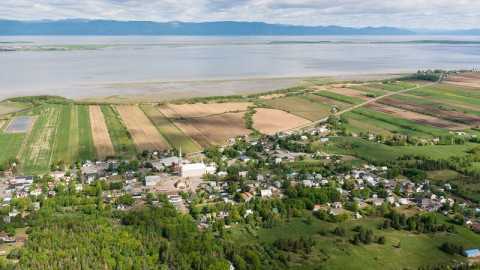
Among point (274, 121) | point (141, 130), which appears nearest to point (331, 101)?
point (274, 121)

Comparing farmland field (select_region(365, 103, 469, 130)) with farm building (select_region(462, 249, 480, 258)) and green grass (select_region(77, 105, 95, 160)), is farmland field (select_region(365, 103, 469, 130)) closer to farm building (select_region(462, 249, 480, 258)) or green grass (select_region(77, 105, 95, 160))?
farm building (select_region(462, 249, 480, 258))

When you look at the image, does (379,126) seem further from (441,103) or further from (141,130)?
(141,130)

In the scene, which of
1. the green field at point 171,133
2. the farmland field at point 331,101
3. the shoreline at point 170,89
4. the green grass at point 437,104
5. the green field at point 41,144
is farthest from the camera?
the shoreline at point 170,89

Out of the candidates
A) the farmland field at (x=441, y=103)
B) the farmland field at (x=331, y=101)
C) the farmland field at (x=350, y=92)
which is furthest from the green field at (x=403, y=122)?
the farmland field at (x=441, y=103)

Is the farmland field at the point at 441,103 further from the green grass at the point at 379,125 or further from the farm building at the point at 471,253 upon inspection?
the farm building at the point at 471,253

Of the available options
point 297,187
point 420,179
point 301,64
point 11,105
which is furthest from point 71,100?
point 301,64

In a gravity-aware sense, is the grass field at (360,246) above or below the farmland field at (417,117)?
below
